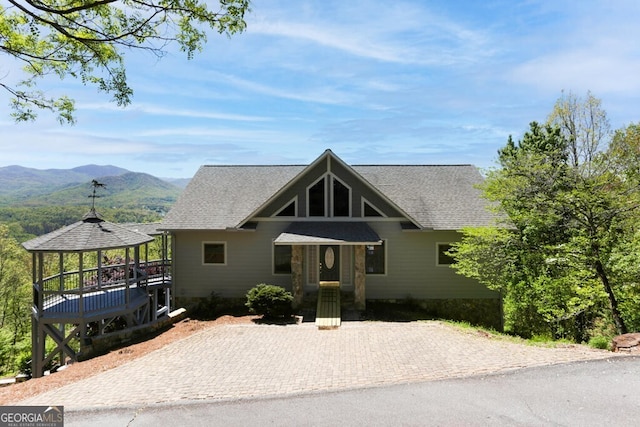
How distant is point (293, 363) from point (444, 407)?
4.15 m

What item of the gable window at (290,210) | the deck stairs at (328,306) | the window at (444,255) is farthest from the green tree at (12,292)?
the window at (444,255)

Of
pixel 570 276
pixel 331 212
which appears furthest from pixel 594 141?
pixel 331 212

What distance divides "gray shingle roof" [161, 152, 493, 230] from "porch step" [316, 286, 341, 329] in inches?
186

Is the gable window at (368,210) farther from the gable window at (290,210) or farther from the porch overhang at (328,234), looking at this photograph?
the gable window at (290,210)

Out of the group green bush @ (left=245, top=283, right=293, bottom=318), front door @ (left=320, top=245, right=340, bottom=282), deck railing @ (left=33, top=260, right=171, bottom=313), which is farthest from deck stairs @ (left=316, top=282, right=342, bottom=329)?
deck railing @ (left=33, top=260, right=171, bottom=313)

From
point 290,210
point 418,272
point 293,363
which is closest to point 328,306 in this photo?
point 418,272

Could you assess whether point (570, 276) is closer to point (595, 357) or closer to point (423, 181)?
point (595, 357)

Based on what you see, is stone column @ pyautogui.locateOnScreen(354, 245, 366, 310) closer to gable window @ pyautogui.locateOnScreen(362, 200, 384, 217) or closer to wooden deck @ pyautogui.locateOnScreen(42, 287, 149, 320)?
gable window @ pyautogui.locateOnScreen(362, 200, 384, 217)

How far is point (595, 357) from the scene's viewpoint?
8.73 m

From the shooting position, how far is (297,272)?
53.1ft

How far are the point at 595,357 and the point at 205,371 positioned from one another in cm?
933

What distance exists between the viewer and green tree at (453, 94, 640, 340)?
41.1ft

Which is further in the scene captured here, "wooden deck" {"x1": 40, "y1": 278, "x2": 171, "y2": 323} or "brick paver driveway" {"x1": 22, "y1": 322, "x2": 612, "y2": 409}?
"wooden deck" {"x1": 40, "y1": 278, "x2": 171, "y2": 323}

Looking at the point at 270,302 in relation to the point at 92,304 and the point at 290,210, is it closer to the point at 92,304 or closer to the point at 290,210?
the point at 290,210
